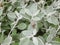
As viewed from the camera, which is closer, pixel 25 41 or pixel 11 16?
pixel 25 41

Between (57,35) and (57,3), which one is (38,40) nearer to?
(57,35)

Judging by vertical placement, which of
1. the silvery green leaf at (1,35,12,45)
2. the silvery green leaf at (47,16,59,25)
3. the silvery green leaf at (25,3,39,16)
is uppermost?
the silvery green leaf at (25,3,39,16)

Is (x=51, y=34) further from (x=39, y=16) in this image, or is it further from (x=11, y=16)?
(x=11, y=16)

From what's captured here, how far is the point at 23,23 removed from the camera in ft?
2.80

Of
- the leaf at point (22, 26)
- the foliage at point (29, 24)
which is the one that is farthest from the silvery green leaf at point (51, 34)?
the leaf at point (22, 26)

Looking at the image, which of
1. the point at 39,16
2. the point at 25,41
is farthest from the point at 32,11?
the point at 25,41

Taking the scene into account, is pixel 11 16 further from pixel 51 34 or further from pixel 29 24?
pixel 51 34

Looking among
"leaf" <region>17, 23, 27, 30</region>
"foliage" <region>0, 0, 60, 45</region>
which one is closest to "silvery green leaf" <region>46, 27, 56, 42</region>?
"foliage" <region>0, 0, 60, 45</region>

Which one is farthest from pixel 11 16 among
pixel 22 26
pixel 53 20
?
pixel 53 20

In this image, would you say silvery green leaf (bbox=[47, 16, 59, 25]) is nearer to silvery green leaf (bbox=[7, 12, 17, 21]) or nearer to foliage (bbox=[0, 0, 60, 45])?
foliage (bbox=[0, 0, 60, 45])

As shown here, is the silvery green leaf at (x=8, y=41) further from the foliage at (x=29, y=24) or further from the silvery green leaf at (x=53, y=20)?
the silvery green leaf at (x=53, y=20)

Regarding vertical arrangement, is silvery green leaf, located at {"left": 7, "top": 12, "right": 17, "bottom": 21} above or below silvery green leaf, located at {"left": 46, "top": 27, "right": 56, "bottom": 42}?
above

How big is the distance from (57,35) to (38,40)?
0.38ft

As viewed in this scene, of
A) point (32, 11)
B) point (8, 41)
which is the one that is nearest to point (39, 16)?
point (32, 11)
